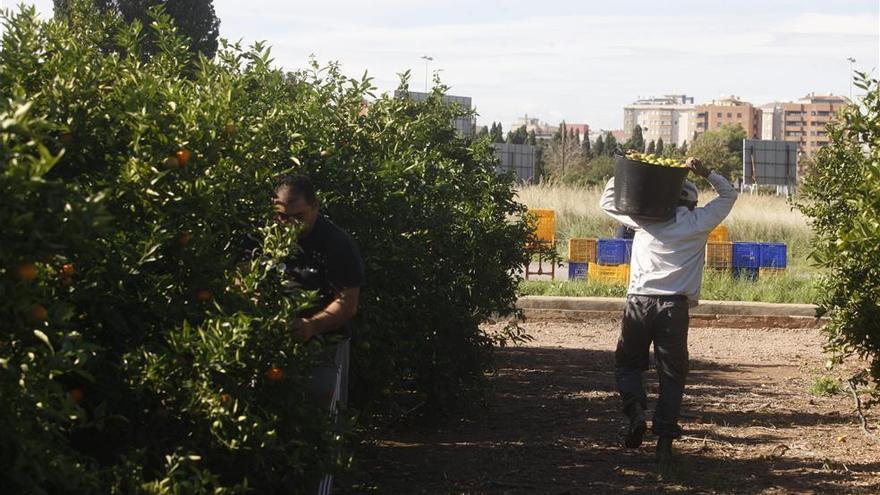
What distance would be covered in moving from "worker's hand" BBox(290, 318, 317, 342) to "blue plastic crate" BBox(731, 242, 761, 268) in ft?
48.4

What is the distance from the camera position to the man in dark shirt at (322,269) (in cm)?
545

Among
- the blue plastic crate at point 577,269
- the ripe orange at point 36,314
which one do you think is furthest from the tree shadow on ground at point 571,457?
the blue plastic crate at point 577,269

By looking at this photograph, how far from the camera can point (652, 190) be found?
766cm

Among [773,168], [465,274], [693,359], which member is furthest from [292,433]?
[773,168]

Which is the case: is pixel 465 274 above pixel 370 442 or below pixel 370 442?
above

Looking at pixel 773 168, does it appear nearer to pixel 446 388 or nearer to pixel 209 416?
pixel 446 388

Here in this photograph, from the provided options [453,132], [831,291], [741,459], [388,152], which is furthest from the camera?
[453,132]

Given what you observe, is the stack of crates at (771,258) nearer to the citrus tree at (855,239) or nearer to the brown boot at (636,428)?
the citrus tree at (855,239)

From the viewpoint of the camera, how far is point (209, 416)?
4242 millimetres

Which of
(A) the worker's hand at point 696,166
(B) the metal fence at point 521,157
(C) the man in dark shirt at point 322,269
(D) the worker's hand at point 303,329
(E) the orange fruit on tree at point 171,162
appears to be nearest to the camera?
(E) the orange fruit on tree at point 171,162

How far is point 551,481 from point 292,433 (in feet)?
9.78

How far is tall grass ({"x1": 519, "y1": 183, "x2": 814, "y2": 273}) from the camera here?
89.5 ft

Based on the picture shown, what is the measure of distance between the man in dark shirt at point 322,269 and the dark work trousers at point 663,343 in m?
2.38

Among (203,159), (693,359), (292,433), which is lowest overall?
(693,359)
